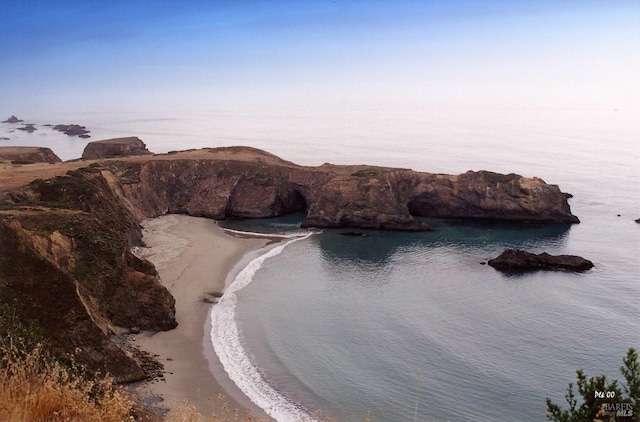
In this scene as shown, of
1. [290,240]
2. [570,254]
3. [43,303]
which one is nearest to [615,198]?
[570,254]

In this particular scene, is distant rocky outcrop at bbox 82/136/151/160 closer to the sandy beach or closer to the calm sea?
the sandy beach

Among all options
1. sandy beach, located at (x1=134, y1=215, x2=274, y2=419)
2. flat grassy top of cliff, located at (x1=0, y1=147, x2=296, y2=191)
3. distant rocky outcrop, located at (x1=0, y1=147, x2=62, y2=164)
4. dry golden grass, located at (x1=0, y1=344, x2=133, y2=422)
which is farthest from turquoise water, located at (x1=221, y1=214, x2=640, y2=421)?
distant rocky outcrop, located at (x1=0, y1=147, x2=62, y2=164)

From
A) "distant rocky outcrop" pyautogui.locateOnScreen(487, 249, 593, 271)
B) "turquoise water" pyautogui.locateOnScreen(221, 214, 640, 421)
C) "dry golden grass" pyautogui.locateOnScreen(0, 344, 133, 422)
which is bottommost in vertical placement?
"turquoise water" pyautogui.locateOnScreen(221, 214, 640, 421)

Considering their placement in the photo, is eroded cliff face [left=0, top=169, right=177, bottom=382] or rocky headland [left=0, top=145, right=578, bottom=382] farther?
rocky headland [left=0, top=145, right=578, bottom=382]

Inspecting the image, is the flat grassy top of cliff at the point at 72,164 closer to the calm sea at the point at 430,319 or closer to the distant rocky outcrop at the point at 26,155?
the distant rocky outcrop at the point at 26,155

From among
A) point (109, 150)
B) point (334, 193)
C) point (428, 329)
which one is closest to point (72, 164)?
point (109, 150)
